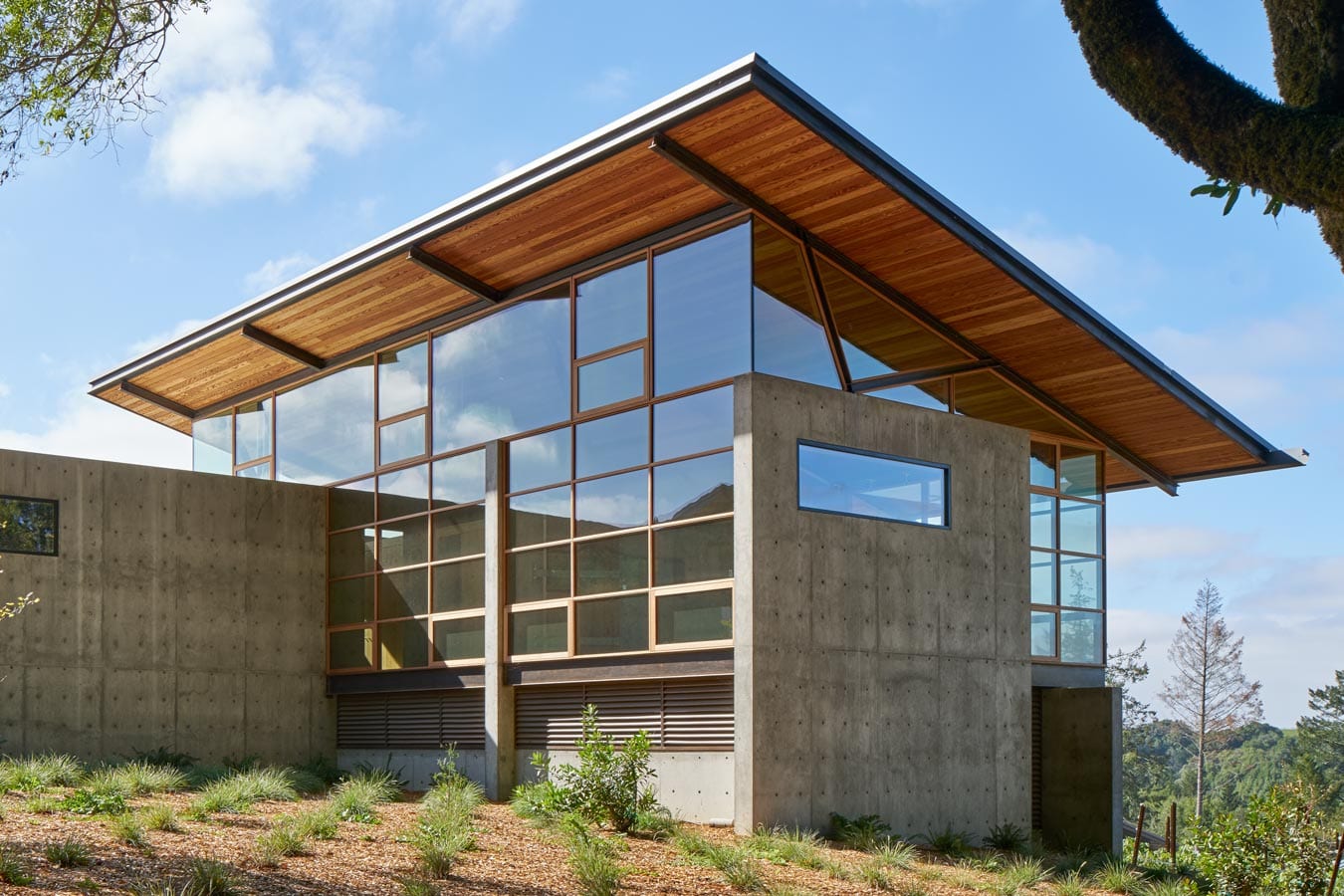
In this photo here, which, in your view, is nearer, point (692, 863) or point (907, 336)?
point (692, 863)

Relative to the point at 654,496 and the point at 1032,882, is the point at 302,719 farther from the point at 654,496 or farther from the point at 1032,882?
the point at 1032,882

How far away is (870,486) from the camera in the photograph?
1538 cm

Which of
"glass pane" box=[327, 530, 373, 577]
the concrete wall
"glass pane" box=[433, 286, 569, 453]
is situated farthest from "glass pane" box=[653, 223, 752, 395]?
the concrete wall

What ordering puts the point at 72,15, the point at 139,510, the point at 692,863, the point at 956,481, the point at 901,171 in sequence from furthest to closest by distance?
the point at 139,510, the point at 956,481, the point at 901,171, the point at 692,863, the point at 72,15

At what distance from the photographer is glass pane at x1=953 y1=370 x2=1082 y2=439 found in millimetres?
16828

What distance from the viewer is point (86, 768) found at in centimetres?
1667

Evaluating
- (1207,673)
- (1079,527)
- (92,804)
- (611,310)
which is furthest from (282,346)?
(1207,673)

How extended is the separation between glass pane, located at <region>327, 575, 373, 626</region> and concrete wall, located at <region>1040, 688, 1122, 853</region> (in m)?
9.12

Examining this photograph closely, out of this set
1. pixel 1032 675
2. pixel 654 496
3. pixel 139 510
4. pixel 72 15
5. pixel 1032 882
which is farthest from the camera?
pixel 139 510

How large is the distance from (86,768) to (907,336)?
429 inches

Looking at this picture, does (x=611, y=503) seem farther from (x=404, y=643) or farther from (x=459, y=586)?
(x=404, y=643)

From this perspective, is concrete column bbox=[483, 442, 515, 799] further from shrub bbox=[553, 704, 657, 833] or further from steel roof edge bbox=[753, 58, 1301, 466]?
steel roof edge bbox=[753, 58, 1301, 466]

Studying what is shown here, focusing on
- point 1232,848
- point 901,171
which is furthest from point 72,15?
point 1232,848

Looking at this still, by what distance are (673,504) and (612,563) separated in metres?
1.13
